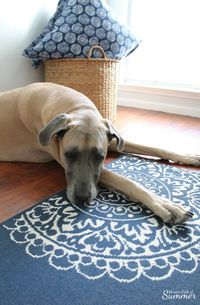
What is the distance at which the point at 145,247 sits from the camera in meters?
1.07

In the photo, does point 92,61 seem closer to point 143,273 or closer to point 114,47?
point 114,47

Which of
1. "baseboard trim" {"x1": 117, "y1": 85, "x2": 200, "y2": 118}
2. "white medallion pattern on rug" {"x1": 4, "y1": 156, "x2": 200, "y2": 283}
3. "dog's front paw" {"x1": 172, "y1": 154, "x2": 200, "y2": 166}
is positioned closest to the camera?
"white medallion pattern on rug" {"x1": 4, "y1": 156, "x2": 200, "y2": 283}

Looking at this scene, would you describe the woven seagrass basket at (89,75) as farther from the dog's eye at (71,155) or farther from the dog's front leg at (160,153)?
the dog's eye at (71,155)

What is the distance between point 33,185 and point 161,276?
82 centimetres

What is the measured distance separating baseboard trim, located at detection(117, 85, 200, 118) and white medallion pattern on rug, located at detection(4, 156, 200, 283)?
160 cm

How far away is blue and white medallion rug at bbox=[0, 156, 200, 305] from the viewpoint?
87 cm

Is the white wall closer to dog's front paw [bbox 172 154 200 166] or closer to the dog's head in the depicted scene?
the dog's head

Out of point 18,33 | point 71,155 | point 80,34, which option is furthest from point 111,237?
point 18,33

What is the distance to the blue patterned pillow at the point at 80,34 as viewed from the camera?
2242 millimetres

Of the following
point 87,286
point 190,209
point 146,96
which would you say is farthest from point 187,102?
point 87,286

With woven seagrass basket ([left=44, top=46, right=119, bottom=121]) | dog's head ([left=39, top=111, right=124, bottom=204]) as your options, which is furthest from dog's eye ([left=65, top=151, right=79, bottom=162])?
woven seagrass basket ([left=44, top=46, right=119, bottom=121])

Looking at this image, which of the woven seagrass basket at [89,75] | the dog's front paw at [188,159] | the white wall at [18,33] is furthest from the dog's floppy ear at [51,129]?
the white wall at [18,33]

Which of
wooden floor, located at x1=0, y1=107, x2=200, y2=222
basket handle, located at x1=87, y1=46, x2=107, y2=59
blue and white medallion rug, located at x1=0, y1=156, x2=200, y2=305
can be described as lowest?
wooden floor, located at x1=0, y1=107, x2=200, y2=222

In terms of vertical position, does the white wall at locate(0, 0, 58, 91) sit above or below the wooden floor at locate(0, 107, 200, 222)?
above
